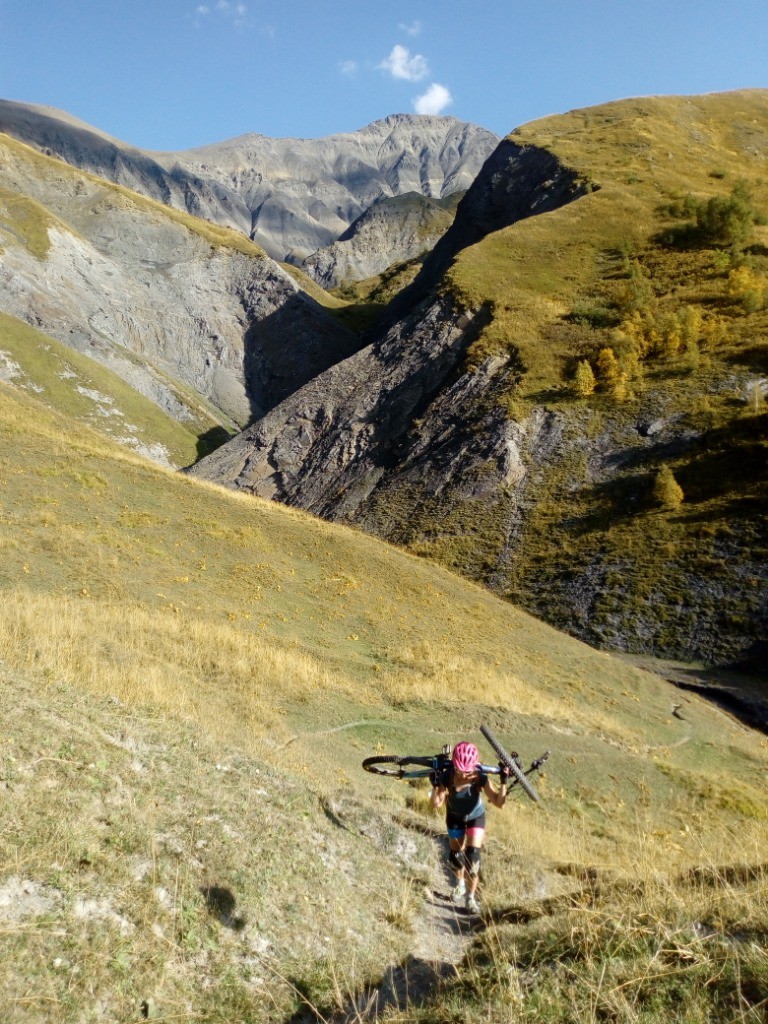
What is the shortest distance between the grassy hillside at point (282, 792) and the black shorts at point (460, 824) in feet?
2.02

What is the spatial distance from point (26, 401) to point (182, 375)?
60.6 meters

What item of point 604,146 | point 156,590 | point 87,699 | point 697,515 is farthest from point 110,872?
point 604,146

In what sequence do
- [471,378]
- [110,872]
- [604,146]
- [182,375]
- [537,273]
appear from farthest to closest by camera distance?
[182,375]
[604,146]
[537,273]
[471,378]
[110,872]

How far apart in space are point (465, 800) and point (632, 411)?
Result: 133 ft

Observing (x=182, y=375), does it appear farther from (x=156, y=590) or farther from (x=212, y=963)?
(x=212, y=963)

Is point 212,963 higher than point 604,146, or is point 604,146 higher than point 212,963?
point 604,146

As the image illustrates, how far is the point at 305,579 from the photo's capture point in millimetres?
25453

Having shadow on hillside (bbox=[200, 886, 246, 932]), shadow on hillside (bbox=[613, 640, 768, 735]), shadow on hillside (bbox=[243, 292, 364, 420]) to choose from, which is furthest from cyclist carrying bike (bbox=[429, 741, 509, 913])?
shadow on hillside (bbox=[243, 292, 364, 420])

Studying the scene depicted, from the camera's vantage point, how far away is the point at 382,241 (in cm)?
18150

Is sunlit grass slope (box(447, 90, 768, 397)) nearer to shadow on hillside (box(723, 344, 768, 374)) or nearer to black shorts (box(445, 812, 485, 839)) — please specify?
shadow on hillside (box(723, 344, 768, 374))

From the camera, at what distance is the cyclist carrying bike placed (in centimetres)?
712

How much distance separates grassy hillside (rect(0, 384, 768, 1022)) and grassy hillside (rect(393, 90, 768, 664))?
8616 millimetres

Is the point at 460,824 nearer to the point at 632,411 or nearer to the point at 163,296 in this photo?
the point at 632,411

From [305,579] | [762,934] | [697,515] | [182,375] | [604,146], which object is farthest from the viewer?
[182,375]
